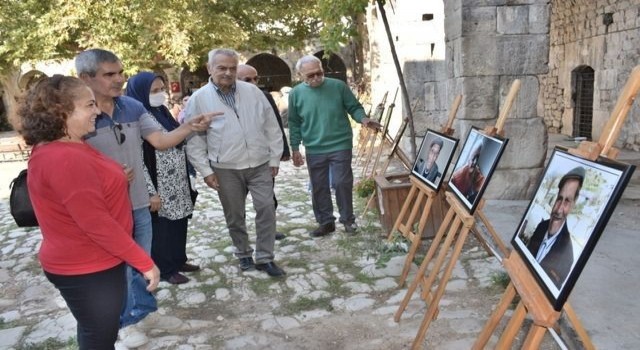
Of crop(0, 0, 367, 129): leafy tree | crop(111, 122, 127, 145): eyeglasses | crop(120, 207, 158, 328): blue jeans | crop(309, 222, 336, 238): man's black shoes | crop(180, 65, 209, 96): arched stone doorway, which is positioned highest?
crop(0, 0, 367, 129): leafy tree

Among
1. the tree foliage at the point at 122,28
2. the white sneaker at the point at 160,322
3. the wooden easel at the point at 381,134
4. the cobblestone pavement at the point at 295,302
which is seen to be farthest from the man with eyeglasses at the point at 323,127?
the tree foliage at the point at 122,28

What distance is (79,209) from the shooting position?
171 centimetres

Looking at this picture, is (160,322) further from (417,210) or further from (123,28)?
(123,28)

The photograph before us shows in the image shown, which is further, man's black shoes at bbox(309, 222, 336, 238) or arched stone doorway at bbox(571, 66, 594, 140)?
arched stone doorway at bbox(571, 66, 594, 140)

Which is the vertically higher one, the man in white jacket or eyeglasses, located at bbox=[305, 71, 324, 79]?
eyeglasses, located at bbox=[305, 71, 324, 79]

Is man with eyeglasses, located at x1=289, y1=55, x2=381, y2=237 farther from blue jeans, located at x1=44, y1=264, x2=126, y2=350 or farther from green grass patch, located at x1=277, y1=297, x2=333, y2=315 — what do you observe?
blue jeans, located at x1=44, y1=264, x2=126, y2=350

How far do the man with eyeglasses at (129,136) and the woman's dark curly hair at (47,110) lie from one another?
2.33 feet

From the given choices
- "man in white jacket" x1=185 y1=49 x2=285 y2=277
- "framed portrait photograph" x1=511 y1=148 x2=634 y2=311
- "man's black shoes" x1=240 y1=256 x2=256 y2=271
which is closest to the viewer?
"framed portrait photograph" x1=511 y1=148 x2=634 y2=311

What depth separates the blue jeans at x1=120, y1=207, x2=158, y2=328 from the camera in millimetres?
2750

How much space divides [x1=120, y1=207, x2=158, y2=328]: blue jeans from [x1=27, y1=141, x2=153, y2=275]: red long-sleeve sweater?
0.84 m

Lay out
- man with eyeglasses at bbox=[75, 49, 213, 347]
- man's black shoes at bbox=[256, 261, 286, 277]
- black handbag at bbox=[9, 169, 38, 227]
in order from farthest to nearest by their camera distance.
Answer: man's black shoes at bbox=[256, 261, 286, 277] < man with eyeglasses at bbox=[75, 49, 213, 347] < black handbag at bbox=[9, 169, 38, 227]

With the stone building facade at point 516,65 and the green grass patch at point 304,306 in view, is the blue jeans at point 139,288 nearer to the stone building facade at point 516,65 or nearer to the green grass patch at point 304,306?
the green grass patch at point 304,306

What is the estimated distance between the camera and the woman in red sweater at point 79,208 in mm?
1708

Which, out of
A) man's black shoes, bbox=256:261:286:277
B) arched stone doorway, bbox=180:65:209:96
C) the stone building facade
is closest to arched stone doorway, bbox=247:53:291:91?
arched stone doorway, bbox=180:65:209:96
